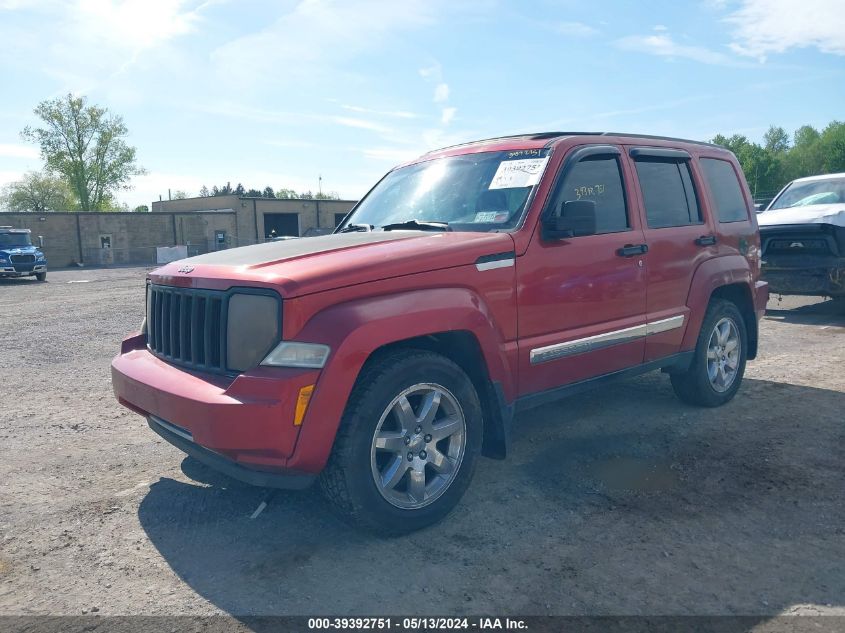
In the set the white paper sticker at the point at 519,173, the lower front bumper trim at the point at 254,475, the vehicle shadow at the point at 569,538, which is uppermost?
the white paper sticker at the point at 519,173

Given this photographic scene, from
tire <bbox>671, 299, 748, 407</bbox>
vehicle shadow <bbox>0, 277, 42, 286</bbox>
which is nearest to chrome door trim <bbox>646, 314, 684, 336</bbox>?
tire <bbox>671, 299, 748, 407</bbox>

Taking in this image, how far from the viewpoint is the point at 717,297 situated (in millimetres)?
5488

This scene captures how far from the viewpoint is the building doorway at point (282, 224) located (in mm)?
50969

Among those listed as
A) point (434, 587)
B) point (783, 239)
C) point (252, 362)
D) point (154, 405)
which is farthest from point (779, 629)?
point (783, 239)

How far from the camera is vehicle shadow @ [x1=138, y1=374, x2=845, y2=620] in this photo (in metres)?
2.82

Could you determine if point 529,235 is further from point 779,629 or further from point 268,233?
point 268,233

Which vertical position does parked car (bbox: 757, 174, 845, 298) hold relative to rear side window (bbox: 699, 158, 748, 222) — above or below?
below

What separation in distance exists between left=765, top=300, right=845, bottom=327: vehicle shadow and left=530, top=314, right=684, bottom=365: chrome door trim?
6150 mm

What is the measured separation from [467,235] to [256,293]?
1.28 meters

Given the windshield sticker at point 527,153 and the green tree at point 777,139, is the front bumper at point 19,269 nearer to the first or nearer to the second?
the windshield sticker at point 527,153

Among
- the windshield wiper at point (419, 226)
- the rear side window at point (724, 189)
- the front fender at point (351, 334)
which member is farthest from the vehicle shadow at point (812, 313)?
the front fender at point (351, 334)

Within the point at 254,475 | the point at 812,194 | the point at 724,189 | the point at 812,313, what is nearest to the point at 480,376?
the point at 254,475

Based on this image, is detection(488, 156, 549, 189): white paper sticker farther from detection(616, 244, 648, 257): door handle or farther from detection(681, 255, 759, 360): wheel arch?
detection(681, 255, 759, 360): wheel arch

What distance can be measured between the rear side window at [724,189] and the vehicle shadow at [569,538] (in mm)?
1865
